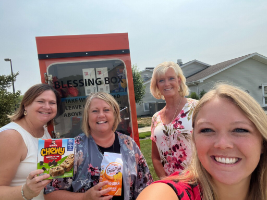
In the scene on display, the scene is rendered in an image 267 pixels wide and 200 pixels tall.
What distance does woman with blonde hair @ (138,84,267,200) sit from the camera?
101cm

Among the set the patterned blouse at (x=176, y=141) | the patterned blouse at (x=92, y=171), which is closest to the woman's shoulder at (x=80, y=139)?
the patterned blouse at (x=92, y=171)

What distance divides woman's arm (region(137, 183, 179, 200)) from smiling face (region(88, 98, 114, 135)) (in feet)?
3.02

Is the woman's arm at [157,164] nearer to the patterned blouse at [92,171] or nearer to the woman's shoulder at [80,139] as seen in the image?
the patterned blouse at [92,171]

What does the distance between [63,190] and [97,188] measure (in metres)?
0.42

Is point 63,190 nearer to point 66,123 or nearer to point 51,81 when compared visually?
point 66,123

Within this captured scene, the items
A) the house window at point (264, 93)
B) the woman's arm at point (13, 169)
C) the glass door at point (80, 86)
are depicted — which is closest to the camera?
the woman's arm at point (13, 169)

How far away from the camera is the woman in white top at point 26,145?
4.74 ft


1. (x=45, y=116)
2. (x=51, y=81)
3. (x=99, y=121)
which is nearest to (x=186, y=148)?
(x=99, y=121)

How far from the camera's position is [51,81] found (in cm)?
247

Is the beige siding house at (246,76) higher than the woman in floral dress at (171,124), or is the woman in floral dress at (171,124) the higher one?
the beige siding house at (246,76)

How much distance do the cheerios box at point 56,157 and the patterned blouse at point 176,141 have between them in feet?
3.71

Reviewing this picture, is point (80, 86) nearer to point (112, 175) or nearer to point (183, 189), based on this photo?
point (112, 175)

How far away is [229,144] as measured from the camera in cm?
100

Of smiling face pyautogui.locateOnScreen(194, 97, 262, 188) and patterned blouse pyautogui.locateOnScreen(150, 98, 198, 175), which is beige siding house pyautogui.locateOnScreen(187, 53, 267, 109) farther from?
smiling face pyautogui.locateOnScreen(194, 97, 262, 188)
